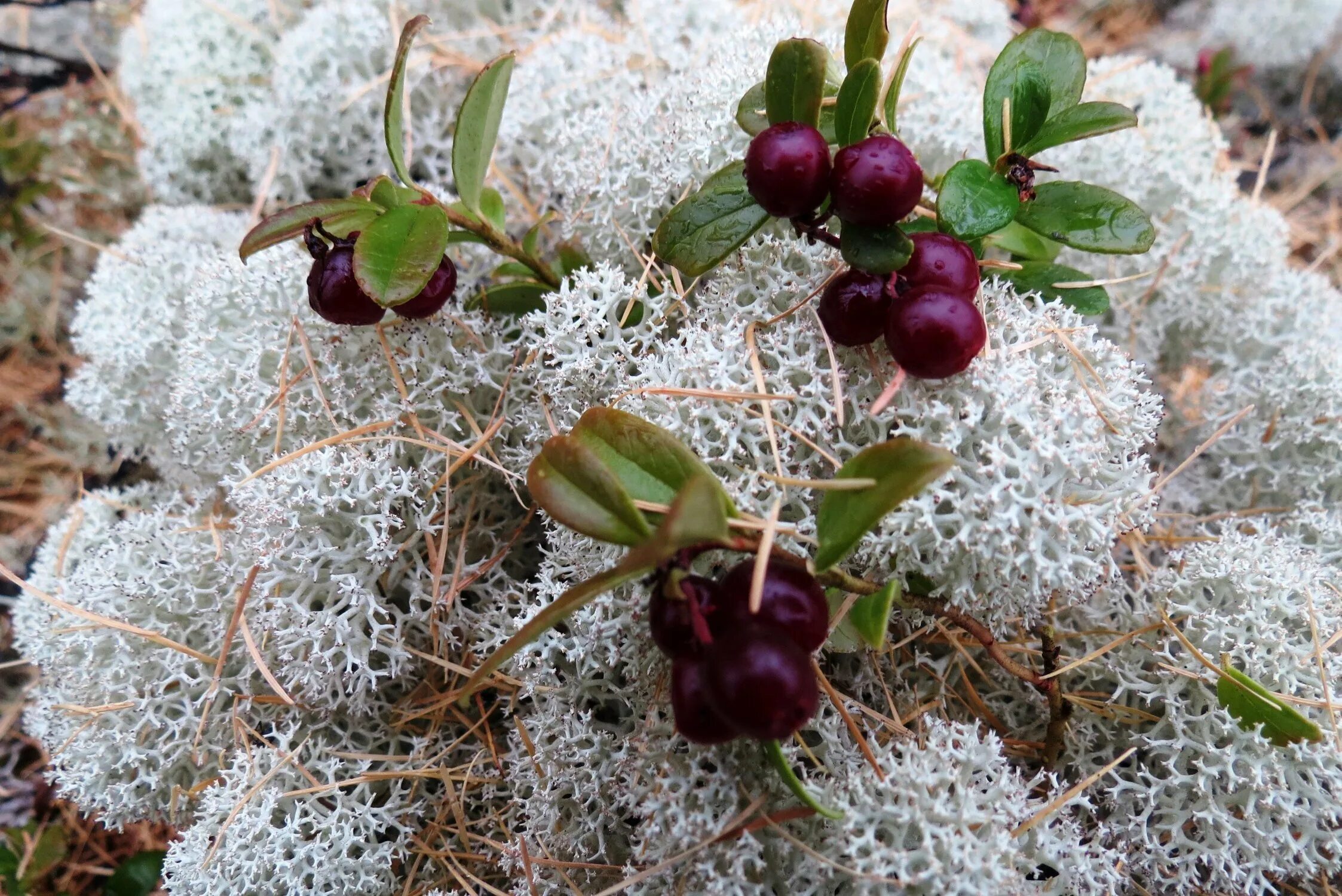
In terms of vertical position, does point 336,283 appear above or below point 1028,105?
below

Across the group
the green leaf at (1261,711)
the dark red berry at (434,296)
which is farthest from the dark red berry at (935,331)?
the dark red berry at (434,296)

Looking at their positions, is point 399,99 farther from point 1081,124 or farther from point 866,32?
point 1081,124

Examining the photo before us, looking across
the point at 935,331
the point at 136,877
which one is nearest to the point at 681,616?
the point at 935,331

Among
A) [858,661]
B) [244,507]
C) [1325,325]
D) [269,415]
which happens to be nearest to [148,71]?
[269,415]

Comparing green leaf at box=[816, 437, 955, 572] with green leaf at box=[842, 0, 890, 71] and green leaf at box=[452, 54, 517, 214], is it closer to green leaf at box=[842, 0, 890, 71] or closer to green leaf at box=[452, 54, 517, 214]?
green leaf at box=[842, 0, 890, 71]

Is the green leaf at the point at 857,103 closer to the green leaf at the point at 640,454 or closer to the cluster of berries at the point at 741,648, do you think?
the green leaf at the point at 640,454
